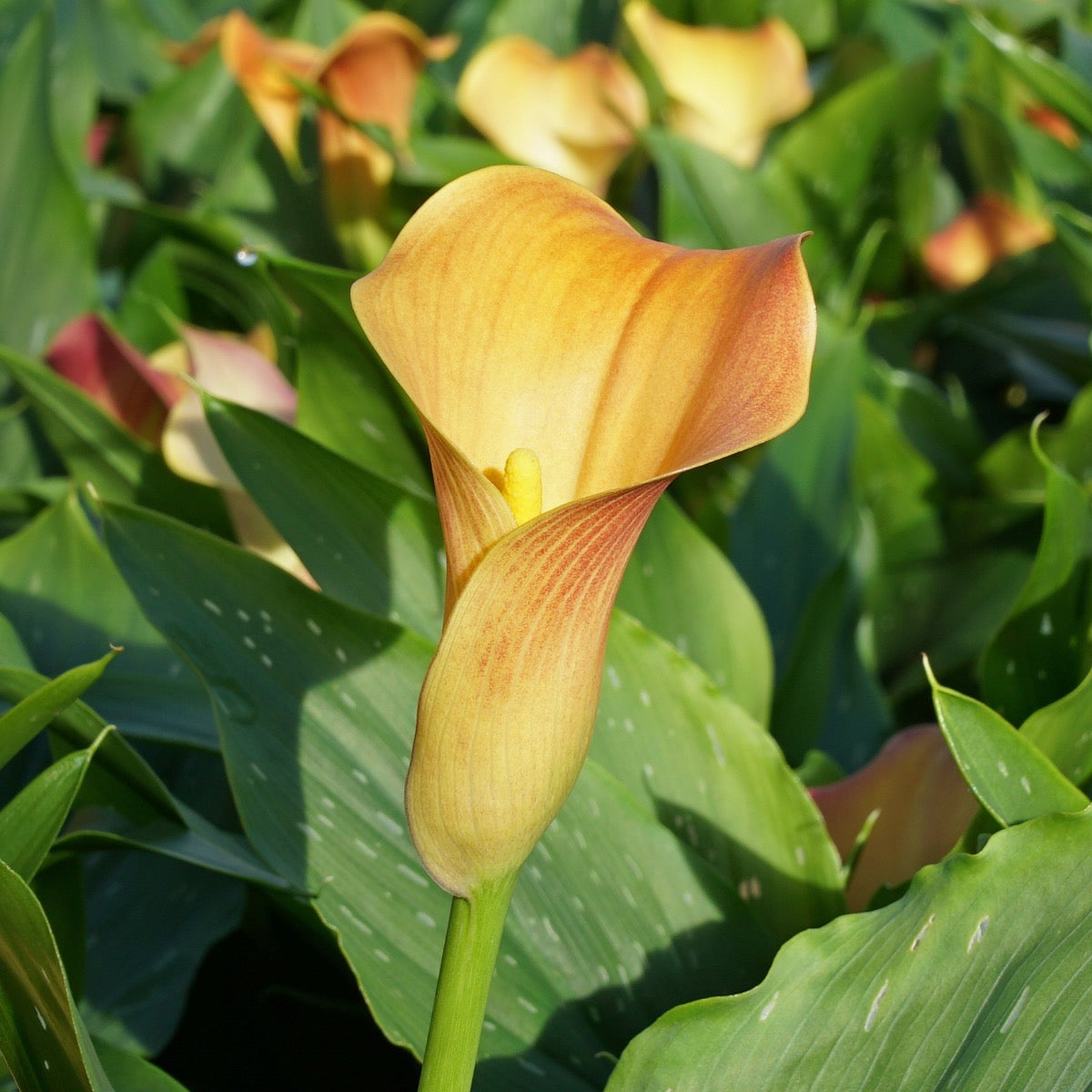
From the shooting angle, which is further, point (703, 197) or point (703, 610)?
point (703, 197)

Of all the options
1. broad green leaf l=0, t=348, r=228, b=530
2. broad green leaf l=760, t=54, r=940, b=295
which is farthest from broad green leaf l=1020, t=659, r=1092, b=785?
broad green leaf l=760, t=54, r=940, b=295

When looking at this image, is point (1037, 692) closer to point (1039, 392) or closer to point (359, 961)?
point (359, 961)

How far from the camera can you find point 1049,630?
473 millimetres

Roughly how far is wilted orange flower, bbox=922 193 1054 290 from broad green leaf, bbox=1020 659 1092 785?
0.59 metres

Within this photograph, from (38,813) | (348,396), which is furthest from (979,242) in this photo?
(38,813)

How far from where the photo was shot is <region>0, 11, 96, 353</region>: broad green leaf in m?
0.73

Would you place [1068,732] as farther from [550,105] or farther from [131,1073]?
[550,105]

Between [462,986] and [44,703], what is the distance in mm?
133

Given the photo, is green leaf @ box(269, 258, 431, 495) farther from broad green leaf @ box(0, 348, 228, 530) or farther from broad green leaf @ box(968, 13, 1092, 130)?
broad green leaf @ box(968, 13, 1092, 130)

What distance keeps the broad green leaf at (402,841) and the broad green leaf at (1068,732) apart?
11 cm

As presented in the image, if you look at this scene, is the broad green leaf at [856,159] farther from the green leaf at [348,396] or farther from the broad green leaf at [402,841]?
the broad green leaf at [402,841]

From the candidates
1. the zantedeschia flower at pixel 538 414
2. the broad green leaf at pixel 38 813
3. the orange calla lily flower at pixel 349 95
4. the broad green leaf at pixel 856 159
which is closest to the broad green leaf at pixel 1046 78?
the broad green leaf at pixel 856 159

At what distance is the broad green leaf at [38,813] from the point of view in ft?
1.13

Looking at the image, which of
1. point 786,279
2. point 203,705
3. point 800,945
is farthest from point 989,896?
point 203,705
